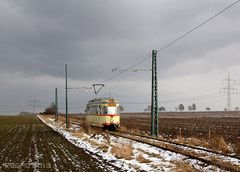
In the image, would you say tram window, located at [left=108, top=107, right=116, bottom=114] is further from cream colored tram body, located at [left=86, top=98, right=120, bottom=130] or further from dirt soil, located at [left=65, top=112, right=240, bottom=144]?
dirt soil, located at [left=65, top=112, right=240, bottom=144]

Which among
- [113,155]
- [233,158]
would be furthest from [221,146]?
[113,155]

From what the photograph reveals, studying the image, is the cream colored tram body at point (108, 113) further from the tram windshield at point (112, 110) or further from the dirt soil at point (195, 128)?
the dirt soil at point (195, 128)

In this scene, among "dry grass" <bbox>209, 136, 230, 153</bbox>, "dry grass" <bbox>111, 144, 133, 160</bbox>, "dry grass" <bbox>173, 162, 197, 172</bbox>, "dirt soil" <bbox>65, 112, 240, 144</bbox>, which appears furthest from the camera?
"dirt soil" <bbox>65, 112, 240, 144</bbox>

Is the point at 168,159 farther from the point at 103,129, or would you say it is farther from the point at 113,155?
the point at 103,129

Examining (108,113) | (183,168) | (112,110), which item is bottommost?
(183,168)

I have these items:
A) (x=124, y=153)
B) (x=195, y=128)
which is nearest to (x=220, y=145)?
(x=124, y=153)

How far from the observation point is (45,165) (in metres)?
15.0

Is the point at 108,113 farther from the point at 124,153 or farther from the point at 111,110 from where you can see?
the point at 124,153

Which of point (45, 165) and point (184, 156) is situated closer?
point (45, 165)

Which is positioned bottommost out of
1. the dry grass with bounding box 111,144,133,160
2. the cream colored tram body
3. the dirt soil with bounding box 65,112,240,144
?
the dirt soil with bounding box 65,112,240,144

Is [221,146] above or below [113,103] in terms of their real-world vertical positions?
below

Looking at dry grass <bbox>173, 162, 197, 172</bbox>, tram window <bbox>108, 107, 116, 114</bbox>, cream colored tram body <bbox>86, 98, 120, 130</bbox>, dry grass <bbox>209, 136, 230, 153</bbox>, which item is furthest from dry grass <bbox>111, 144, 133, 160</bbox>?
tram window <bbox>108, 107, 116, 114</bbox>

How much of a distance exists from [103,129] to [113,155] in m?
20.3

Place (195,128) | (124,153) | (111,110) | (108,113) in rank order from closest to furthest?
(124,153) < (108,113) < (111,110) < (195,128)
